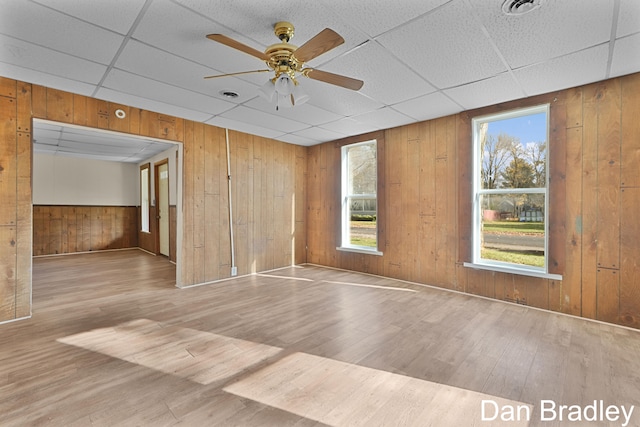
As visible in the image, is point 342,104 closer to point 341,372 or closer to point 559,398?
point 341,372

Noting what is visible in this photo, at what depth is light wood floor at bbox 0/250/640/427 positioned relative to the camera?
5.58ft

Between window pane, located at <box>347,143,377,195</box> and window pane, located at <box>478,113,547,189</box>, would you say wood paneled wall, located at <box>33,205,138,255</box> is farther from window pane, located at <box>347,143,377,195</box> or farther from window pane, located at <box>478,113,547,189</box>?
window pane, located at <box>478,113,547,189</box>

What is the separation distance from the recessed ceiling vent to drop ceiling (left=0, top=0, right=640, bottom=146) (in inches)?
1.7

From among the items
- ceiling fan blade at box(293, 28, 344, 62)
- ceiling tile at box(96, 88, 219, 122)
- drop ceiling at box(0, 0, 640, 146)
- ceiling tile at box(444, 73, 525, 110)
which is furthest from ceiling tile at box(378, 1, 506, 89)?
ceiling tile at box(96, 88, 219, 122)

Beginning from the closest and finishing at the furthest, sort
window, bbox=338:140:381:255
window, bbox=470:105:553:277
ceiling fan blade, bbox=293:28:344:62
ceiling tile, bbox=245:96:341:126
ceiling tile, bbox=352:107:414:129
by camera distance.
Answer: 1. ceiling fan blade, bbox=293:28:344:62
2. window, bbox=470:105:553:277
3. ceiling tile, bbox=245:96:341:126
4. ceiling tile, bbox=352:107:414:129
5. window, bbox=338:140:381:255

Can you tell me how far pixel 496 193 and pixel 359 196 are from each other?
2.25 m

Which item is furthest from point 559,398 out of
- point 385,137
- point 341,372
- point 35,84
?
point 35,84

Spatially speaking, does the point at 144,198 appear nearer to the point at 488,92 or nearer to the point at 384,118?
the point at 384,118

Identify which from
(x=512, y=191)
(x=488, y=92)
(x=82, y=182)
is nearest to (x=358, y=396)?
(x=512, y=191)

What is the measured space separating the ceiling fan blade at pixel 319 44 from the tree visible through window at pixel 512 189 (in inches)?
112

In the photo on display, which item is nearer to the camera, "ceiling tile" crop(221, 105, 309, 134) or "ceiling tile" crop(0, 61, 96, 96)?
"ceiling tile" crop(0, 61, 96, 96)

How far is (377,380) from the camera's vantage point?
2.00 meters

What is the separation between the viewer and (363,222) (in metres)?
5.35

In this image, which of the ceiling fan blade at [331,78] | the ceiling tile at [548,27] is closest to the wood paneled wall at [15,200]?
the ceiling fan blade at [331,78]
